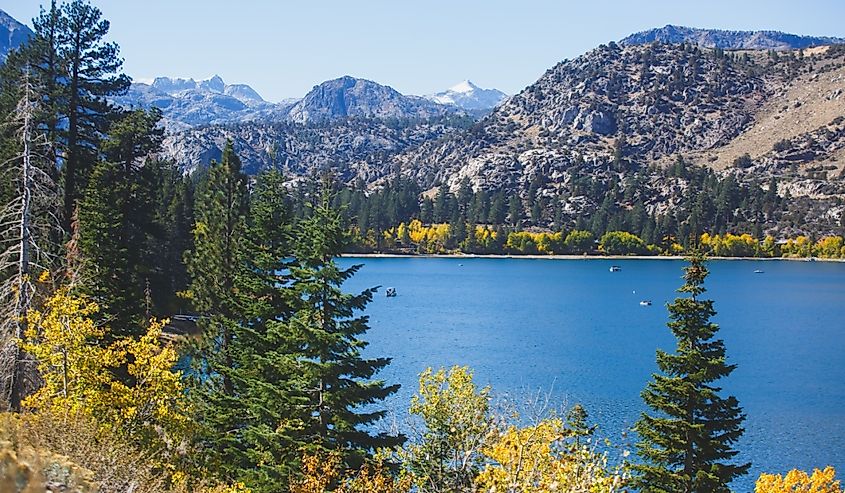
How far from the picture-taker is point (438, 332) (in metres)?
78.6

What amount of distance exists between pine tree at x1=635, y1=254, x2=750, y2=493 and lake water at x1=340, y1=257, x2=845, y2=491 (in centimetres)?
466

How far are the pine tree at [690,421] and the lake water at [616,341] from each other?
184 inches

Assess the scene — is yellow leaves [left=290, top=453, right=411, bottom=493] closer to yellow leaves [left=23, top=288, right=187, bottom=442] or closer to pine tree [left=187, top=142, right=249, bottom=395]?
yellow leaves [left=23, top=288, right=187, bottom=442]

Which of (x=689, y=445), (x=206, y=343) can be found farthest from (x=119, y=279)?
(x=689, y=445)

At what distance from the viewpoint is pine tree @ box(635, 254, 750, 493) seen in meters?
23.9

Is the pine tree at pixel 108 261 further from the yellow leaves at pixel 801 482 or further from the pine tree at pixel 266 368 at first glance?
the yellow leaves at pixel 801 482

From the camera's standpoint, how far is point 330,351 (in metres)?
22.6

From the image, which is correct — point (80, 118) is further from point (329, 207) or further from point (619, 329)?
point (619, 329)

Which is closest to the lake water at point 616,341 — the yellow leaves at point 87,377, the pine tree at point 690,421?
the pine tree at point 690,421

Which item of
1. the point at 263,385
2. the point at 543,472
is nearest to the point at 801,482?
the point at 543,472

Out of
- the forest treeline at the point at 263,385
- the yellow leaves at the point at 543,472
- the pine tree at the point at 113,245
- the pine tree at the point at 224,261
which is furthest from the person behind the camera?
the pine tree at the point at 224,261

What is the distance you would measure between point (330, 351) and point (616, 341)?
60.0 meters

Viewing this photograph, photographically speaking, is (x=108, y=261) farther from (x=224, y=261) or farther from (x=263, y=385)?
(x=263, y=385)

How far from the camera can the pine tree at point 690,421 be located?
2391cm
